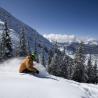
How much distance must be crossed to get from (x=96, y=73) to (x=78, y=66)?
45.8ft

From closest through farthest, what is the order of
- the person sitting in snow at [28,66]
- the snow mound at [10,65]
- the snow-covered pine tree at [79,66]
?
1. the person sitting in snow at [28,66]
2. the snow mound at [10,65]
3. the snow-covered pine tree at [79,66]

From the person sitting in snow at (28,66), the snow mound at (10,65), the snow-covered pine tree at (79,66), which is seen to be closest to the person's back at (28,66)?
the person sitting in snow at (28,66)

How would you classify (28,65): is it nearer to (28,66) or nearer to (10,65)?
(28,66)

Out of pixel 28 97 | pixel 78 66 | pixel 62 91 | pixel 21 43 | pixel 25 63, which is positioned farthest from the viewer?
pixel 21 43

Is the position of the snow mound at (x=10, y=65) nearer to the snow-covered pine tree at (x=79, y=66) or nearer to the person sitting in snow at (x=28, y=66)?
the person sitting in snow at (x=28, y=66)

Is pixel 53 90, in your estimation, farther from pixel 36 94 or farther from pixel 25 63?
pixel 25 63

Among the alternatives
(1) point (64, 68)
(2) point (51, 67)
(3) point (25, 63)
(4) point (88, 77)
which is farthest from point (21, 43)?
(3) point (25, 63)

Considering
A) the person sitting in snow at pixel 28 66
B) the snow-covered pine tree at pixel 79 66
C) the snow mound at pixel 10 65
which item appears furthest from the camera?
the snow-covered pine tree at pixel 79 66

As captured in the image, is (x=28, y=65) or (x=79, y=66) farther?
(x=79, y=66)

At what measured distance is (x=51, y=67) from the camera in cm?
5659

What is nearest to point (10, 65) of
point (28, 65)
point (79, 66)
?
point (28, 65)

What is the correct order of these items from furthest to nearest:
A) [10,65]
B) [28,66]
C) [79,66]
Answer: [79,66] < [10,65] < [28,66]

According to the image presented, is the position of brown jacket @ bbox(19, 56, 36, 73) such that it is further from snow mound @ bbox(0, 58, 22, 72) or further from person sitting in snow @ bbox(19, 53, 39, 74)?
snow mound @ bbox(0, 58, 22, 72)

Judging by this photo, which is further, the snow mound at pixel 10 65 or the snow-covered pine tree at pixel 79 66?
the snow-covered pine tree at pixel 79 66
